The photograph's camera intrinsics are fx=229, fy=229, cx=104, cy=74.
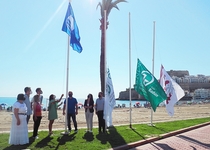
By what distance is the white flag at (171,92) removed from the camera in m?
12.0

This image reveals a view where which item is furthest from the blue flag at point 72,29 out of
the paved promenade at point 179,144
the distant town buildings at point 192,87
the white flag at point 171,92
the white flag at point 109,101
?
the distant town buildings at point 192,87

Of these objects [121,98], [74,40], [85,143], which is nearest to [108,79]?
[74,40]

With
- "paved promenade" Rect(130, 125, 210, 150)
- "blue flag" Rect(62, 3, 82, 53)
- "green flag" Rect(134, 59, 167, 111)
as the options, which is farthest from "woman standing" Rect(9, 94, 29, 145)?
"green flag" Rect(134, 59, 167, 111)

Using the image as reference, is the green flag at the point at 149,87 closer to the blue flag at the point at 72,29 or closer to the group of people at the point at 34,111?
the group of people at the point at 34,111

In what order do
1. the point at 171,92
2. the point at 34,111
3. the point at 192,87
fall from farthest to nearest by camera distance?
the point at 192,87 < the point at 171,92 < the point at 34,111

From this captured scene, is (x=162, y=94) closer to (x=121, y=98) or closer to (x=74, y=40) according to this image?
(x=74, y=40)

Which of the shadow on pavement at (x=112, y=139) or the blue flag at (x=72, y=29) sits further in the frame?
the blue flag at (x=72, y=29)

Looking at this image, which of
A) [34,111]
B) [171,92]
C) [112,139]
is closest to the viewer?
[34,111]

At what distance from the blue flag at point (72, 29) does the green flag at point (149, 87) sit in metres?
3.22

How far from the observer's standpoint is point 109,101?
1051 cm

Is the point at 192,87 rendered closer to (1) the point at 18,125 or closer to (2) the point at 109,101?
(2) the point at 109,101

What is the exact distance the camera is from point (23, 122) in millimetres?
7359

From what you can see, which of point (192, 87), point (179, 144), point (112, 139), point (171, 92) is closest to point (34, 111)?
point (112, 139)

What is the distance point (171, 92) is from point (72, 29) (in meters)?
6.18
